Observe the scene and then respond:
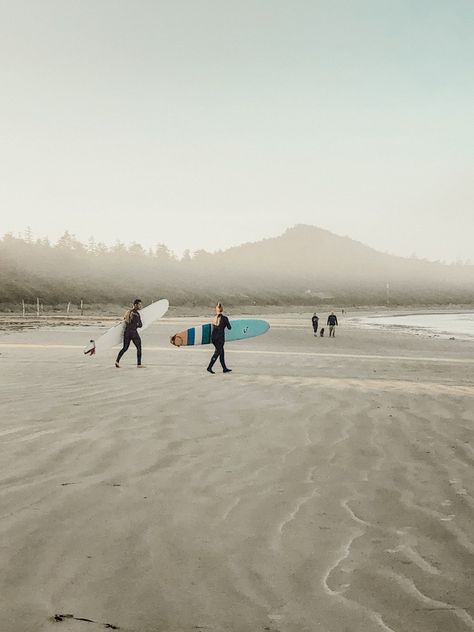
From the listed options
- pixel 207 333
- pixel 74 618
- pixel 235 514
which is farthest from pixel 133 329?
pixel 74 618

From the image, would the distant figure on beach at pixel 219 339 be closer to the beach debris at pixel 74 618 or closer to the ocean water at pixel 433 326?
the beach debris at pixel 74 618

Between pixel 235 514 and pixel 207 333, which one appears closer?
pixel 235 514

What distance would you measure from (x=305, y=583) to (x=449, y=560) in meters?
1.13

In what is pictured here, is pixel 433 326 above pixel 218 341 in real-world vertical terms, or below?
below

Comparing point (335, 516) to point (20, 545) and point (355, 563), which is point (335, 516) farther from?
point (20, 545)

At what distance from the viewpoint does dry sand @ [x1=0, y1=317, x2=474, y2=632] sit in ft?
10.8

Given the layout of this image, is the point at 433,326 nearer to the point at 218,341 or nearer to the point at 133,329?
the point at 218,341

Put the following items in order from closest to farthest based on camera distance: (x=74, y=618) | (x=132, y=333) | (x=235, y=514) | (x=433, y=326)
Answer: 1. (x=74, y=618)
2. (x=235, y=514)
3. (x=132, y=333)
4. (x=433, y=326)

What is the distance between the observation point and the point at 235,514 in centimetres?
469

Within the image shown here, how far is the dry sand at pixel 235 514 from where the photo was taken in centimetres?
330

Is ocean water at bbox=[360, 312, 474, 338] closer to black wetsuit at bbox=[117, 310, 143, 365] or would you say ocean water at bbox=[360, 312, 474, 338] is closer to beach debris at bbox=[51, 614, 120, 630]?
black wetsuit at bbox=[117, 310, 143, 365]

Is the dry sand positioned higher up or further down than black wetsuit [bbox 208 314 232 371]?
further down

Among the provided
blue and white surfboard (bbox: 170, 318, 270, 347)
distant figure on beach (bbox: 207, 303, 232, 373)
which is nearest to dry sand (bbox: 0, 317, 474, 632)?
distant figure on beach (bbox: 207, 303, 232, 373)

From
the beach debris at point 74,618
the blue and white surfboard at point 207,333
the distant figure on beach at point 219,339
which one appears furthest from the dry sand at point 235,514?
the blue and white surfboard at point 207,333
